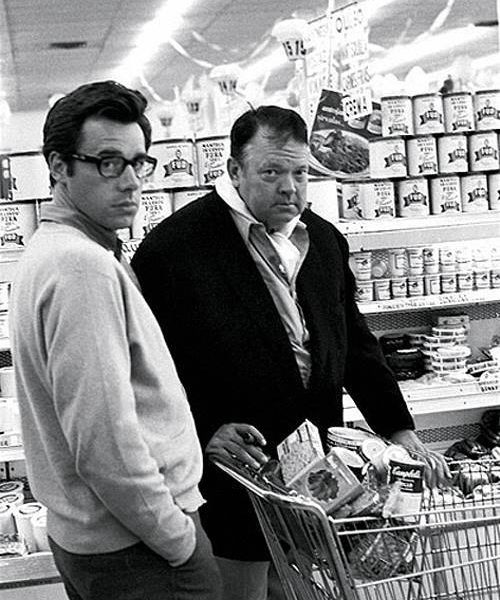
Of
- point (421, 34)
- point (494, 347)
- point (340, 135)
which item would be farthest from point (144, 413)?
point (421, 34)

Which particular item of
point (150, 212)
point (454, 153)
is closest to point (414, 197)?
point (454, 153)

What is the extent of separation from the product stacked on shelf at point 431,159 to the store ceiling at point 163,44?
552 cm

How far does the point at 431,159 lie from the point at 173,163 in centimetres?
106

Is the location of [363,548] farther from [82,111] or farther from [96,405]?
[82,111]

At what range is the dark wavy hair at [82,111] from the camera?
2.00m

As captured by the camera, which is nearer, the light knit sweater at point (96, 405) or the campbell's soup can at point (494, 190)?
the light knit sweater at point (96, 405)

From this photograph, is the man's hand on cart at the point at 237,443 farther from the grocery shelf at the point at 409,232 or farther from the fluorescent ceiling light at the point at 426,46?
the fluorescent ceiling light at the point at 426,46

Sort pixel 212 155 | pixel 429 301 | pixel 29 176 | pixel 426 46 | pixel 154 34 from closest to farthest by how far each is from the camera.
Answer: pixel 29 176 → pixel 212 155 → pixel 429 301 → pixel 154 34 → pixel 426 46

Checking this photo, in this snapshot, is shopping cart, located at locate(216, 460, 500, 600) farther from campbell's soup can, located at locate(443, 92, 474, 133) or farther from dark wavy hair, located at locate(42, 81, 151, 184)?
campbell's soup can, located at locate(443, 92, 474, 133)

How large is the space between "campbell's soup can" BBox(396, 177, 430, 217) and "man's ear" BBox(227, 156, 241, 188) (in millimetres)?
1573

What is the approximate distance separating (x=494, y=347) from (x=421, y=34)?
11.5 meters

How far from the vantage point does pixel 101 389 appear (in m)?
1.88

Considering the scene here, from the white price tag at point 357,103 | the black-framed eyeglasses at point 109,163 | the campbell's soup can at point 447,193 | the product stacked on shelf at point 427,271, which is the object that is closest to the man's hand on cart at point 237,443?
the black-framed eyeglasses at point 109,163

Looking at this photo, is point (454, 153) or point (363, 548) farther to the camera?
point (454, 153)
